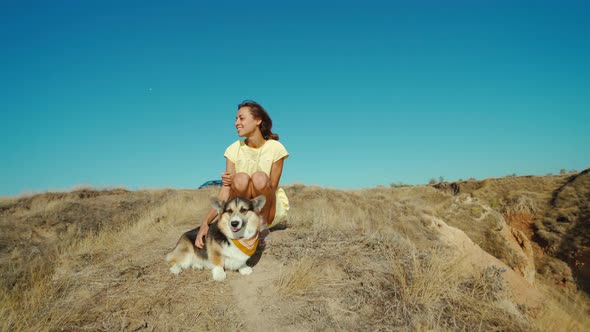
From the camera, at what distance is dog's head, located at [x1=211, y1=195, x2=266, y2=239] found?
3686 mm

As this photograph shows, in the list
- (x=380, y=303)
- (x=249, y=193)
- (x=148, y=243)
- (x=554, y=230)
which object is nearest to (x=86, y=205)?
(x=148, y=243)

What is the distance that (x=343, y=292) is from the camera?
12.7 ft

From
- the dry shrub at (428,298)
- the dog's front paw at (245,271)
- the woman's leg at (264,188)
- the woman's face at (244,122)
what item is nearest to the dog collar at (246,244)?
the dog's front paw at (245,271)

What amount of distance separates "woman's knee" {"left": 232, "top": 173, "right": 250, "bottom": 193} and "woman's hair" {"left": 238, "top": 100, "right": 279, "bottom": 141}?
2.73 ft

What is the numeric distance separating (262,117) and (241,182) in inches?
41.2

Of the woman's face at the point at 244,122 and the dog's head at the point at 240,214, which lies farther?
the woman's face at the point at 244,122

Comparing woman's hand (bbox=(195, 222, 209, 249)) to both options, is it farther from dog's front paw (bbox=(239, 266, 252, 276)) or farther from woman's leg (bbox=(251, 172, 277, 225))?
woman's leg (bbox=(251, 172, 277, 225))

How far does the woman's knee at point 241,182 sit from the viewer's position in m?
4.34

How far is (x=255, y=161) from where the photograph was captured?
481 centimetres

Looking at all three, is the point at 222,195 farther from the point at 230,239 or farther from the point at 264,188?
the point at 230,239

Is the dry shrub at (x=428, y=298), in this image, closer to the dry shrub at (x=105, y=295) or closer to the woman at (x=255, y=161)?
the woman at (x=255, y=161)

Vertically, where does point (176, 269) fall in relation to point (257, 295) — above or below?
below

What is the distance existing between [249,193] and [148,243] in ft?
9.75

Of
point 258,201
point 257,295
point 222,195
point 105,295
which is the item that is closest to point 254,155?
point 222,195
